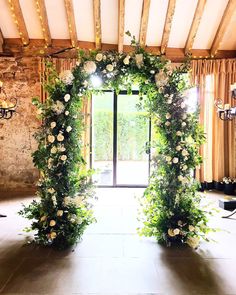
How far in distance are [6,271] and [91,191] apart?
115cm

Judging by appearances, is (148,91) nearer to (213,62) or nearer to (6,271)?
(6,271)

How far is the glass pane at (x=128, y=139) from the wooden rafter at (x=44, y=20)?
1857mm

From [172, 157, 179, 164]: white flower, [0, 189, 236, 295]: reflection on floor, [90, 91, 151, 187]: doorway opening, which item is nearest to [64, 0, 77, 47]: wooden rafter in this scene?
[90, 91, 151, 187]: doorway opening

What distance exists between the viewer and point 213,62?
6.00 metres

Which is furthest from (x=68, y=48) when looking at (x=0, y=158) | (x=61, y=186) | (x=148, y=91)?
(x=61, y=186)

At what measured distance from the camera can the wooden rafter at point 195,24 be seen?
502cm

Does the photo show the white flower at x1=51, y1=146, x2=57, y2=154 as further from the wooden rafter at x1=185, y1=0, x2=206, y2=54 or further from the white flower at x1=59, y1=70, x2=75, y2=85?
the wooden rafter at x1=185, y1=0, x2=206, y2=54

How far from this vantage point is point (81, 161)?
3357 millimetres

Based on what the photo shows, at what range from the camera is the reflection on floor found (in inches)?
94.7

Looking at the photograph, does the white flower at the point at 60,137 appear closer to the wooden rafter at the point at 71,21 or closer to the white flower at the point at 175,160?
the white flower at the point at 175,160

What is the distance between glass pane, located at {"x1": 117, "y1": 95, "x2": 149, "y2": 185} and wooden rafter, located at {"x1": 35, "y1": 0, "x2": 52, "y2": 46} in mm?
1857

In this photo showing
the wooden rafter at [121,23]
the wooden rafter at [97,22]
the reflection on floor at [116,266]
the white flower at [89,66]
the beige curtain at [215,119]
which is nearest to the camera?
the reflection on floor at [116,266]

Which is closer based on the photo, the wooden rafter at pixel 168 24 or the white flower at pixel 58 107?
the white flower at pixel 58 107

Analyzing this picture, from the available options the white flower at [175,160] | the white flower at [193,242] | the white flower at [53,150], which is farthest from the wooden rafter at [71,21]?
the white flower at [193,242]
